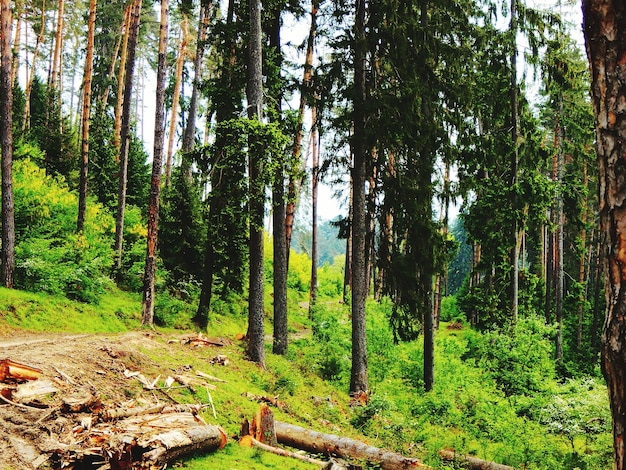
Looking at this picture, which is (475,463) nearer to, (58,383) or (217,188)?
(58,383)

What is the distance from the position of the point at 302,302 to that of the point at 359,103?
1774cm

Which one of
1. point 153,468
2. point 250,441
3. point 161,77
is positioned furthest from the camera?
point 161,77

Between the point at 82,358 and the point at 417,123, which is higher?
the point at 417,123

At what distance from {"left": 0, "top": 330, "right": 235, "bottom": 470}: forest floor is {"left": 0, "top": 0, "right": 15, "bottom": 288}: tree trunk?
2844 millimetres

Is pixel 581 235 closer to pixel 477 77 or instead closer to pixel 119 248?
pixel 477 77

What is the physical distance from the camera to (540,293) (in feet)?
98.7

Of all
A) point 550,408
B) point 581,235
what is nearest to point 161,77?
point 550,408

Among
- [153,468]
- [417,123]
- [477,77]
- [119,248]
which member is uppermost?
[477,77]

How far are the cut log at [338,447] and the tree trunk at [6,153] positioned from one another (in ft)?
28.6

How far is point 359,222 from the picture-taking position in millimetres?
13242

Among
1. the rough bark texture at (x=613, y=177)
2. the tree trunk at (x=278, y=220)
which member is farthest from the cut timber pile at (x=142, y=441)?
the tree trunk at (x=278, y=220)

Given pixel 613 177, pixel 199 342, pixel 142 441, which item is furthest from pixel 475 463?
pixel 613 177

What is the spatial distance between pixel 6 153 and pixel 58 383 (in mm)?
8850

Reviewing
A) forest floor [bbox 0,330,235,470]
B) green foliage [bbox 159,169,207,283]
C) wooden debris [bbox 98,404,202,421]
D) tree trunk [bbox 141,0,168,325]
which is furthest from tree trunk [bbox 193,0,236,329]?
wooden debris [bbox 98,404,202,421]
